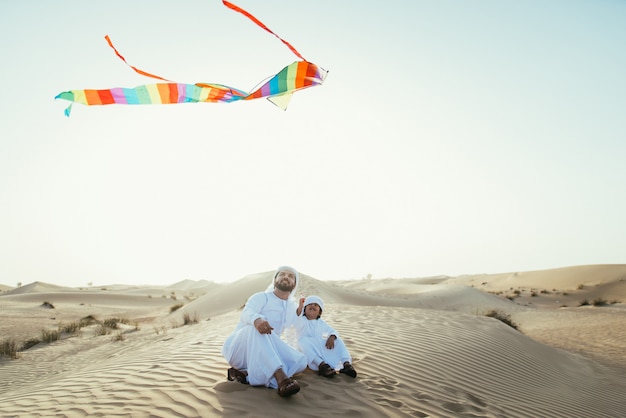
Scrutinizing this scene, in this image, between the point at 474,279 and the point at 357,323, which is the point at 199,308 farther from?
the point at 474,279

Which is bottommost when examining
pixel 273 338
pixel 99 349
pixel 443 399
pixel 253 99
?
pixel 99 349

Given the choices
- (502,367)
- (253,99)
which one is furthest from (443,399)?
(253,99)

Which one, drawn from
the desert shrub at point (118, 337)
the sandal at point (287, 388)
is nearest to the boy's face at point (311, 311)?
the sandal at point (287, 388)

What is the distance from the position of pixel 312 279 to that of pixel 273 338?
17851 mm

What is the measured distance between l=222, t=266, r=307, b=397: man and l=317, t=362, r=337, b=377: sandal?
398 mm

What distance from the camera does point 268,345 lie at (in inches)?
167

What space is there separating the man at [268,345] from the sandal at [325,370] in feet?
1.31

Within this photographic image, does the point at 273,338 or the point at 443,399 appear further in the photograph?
the point at 443,399

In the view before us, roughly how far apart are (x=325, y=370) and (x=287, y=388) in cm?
94

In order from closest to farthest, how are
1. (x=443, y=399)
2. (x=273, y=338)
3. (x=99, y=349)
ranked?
1. (x=273, y=338)
2. (x=443, y=399)
3. (x=99, y=349)

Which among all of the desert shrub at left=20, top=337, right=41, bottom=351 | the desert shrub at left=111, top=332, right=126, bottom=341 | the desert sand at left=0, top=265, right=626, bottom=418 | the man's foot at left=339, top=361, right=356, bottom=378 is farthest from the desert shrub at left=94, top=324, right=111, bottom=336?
the man's foot at left=339, top=361, right=356, bottom=378

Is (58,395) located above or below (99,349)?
above

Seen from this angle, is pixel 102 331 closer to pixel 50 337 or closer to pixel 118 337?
pixel 50 337

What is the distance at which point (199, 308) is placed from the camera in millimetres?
19797
